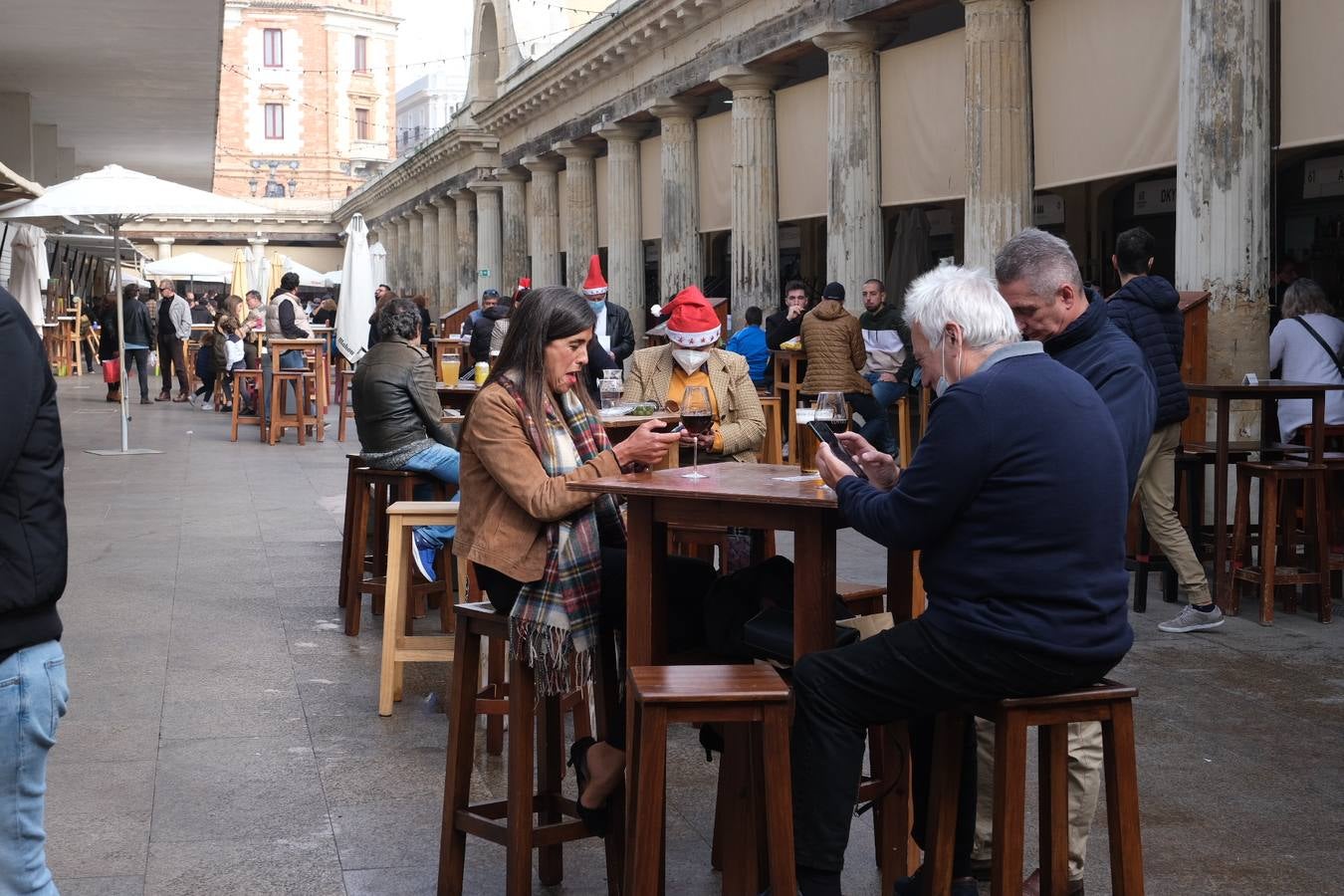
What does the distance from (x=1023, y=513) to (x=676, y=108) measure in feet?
63.9

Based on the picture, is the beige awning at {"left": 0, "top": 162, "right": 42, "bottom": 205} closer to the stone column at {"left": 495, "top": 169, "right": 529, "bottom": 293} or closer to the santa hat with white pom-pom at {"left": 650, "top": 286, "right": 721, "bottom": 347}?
the santa hat with white pom-pom at {"left": 650, "top": 286, "right": 721, "bottom": 347}

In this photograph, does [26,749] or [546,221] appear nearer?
[26,749]

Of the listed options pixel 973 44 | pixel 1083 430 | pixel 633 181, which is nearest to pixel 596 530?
pixel 1083 430

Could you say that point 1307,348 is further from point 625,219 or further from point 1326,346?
point 625,219

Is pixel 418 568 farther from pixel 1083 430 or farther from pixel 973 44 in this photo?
pixel 973 44

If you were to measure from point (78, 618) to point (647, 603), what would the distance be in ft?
15.2

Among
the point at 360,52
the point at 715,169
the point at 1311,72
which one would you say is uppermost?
the point at 360,52

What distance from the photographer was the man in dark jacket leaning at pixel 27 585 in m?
2.80

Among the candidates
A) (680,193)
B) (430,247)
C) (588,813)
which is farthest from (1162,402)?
(430,247)

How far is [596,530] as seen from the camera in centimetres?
445

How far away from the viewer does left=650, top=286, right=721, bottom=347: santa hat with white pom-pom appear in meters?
7.54

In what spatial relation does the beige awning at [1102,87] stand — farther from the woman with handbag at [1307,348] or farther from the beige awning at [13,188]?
the beige awning at [13,188]

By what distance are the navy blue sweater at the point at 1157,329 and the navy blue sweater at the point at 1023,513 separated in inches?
173

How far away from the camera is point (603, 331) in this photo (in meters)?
13.3
